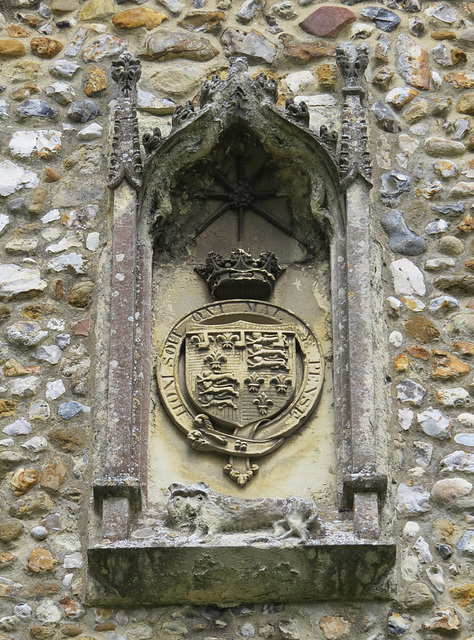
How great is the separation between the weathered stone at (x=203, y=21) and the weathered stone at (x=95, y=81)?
55 centimetres

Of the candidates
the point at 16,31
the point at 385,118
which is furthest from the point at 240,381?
the point at 16,31

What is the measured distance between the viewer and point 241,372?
7922mm

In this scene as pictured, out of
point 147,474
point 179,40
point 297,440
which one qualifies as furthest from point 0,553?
point 179,40

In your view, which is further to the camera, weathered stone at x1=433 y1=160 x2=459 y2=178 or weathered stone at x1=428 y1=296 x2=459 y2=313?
weathered stone at x1=433 y1=160 x2=459 y2=178

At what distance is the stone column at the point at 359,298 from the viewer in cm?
748

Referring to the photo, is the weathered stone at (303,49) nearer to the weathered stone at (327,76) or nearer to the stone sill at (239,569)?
the weathered stone at (327,76)

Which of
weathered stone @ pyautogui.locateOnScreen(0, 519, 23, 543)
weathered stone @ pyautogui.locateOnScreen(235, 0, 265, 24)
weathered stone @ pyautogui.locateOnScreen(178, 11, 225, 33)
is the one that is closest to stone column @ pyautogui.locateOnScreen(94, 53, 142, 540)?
weathered stone @ pyautogui.locateOnScreen(0, 519, 23, 543)

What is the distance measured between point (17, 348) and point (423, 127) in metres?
2.52

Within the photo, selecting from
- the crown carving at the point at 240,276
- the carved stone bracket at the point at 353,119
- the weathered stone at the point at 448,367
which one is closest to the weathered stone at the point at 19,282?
the crown carving at the point at 240,276

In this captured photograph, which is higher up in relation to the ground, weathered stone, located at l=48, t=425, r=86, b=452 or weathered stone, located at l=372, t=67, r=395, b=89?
weathered stone, located at l=372, t=67, r=395, b=89

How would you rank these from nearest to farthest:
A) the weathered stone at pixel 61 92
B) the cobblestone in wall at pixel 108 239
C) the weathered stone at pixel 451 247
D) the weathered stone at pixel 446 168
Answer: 1. the cobblestone in wall at pixel 108 239
2. the weathered stone at pixel 451 247
3. the weathered stone at pixel 446 168
4. the weathered stone at pixel 61 92

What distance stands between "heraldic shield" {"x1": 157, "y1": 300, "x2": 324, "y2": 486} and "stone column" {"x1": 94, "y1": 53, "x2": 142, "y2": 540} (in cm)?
29

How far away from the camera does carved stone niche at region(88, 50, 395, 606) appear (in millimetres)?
7305

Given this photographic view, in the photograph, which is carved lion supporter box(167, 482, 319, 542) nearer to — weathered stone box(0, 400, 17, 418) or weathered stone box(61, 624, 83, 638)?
weathered stone box(61, 624, 83, 638)
